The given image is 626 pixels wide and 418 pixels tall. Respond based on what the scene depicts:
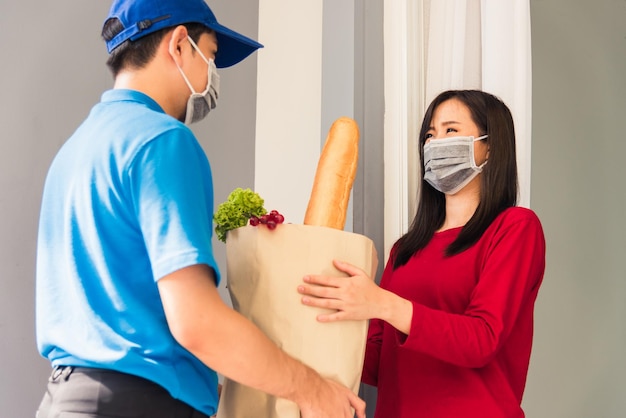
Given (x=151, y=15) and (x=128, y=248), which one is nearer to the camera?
(x=128, y=248)

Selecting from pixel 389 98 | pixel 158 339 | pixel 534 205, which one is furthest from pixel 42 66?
pixel 534 205

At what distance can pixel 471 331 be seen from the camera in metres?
1.28

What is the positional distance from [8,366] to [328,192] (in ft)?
2.78

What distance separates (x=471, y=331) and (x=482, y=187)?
0.37m

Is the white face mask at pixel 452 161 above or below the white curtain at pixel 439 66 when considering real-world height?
below

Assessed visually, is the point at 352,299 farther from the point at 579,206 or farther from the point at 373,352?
the point at 579,206

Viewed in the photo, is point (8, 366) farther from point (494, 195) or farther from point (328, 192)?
point (494, 195)

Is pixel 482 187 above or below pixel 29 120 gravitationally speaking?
below

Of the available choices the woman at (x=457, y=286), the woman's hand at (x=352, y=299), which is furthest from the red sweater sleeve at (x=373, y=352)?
the woman's hand at (x=352, y=299)

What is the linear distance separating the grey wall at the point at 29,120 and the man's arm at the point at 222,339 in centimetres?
79

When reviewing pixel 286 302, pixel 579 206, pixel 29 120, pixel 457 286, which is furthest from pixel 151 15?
pixel 579 206

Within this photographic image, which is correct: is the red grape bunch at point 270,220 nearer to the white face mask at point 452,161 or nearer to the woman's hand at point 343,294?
the woman's hand at point 343,294

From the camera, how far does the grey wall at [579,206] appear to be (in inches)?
104

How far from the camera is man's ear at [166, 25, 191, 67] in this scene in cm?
117
